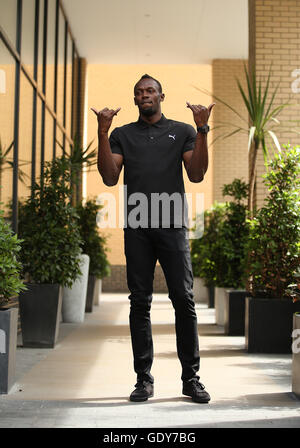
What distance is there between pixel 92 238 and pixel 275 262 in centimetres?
393

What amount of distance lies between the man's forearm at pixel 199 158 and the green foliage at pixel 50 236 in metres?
2.47

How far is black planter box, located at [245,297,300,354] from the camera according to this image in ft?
15.1

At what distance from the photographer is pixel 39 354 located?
4.62 meters

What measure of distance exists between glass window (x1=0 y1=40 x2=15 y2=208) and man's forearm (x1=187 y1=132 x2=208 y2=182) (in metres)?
2.66

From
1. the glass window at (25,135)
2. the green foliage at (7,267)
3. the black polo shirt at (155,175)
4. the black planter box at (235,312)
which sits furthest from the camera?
the glass window at (25,135)

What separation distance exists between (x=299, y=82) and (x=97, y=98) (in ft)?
25.1

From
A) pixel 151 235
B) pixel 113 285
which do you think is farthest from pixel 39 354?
pixel 113 285

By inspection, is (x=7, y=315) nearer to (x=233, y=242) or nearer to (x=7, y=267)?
(x=7, y=267)

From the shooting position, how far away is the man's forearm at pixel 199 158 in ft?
8.63

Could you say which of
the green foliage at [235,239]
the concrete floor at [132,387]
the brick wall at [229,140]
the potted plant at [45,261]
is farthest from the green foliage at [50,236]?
the brick wall at [229,140]

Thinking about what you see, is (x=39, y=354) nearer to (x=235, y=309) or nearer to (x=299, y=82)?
(x=235, y=309)

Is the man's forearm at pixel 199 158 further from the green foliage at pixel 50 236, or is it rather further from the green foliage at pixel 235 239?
the green foliage at pixel 235 239

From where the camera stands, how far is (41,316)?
4.95 meters

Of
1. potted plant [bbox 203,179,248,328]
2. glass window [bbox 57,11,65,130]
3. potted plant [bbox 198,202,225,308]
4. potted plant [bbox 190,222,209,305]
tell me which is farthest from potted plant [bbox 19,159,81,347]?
potted plant [bbox 190,222,209,305]
